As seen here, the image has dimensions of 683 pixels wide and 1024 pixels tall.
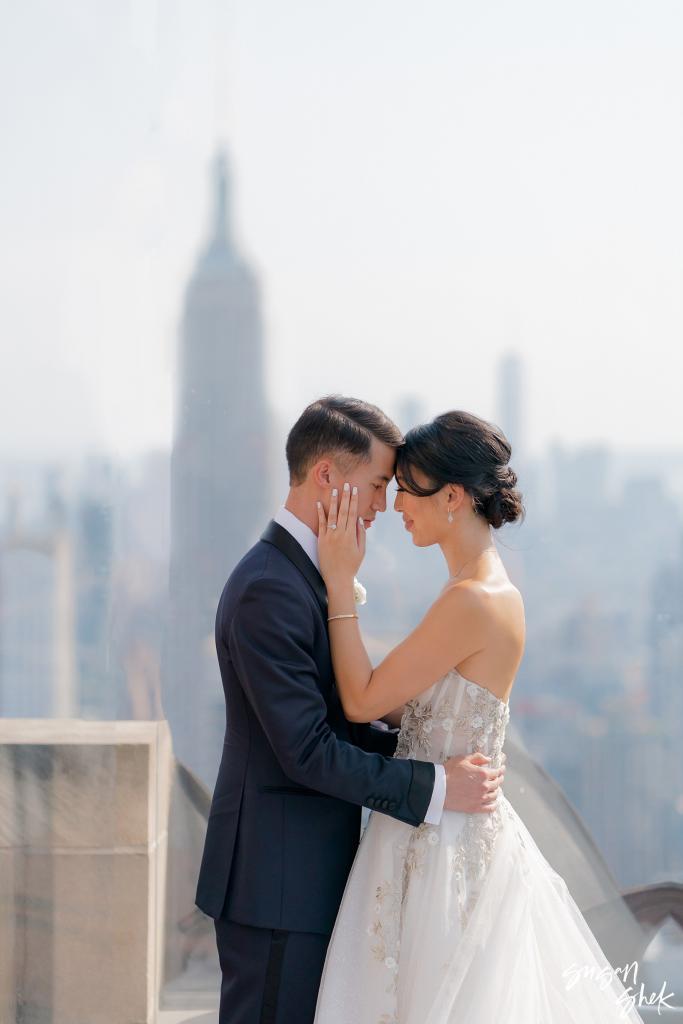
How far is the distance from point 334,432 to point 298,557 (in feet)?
0.80

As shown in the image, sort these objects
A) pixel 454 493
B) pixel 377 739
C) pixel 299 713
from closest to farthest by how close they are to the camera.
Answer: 1. pixel 299 713
2. pixel 454 493
3. pixel 377 739

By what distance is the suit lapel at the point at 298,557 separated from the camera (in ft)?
6.20

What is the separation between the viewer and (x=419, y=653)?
191 cm

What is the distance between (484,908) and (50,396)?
1859mm

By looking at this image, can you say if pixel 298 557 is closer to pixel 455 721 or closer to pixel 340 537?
pixel 340 537

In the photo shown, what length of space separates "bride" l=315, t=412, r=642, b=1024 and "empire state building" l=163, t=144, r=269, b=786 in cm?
104

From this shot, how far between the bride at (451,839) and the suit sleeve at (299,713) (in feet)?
0.34

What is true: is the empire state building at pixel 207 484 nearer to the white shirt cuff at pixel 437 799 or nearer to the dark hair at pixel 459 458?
the dark hair at pixel 459 458

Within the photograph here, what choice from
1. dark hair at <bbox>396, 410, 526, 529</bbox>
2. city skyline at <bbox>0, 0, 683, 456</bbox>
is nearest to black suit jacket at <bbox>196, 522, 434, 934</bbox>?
dark hair at <bbox>396, 410, 526, 529</bbox>

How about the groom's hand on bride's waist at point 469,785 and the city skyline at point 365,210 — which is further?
the city skyline at point 365,210

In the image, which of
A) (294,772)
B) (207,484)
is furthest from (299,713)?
(207,484)


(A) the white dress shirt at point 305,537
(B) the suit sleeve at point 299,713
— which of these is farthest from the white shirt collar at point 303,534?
(B) the suit sleeve at point 299,713

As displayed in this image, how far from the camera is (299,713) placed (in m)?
1.76

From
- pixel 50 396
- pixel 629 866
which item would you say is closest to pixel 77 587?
pixel 50 396
